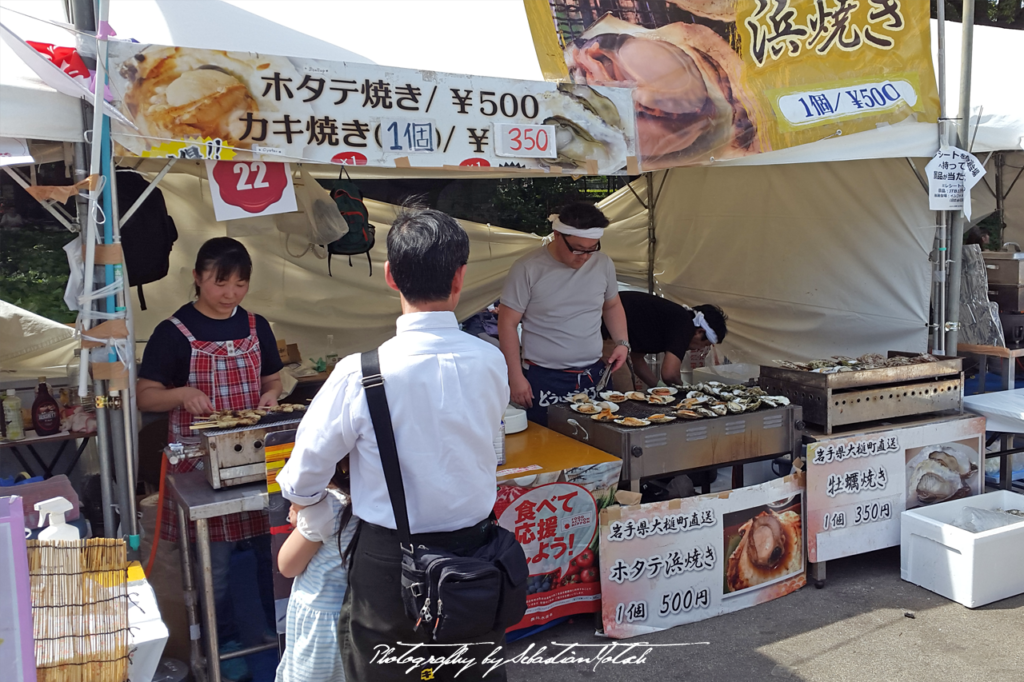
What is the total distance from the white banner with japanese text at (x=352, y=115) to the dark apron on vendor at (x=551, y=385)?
1256 mm

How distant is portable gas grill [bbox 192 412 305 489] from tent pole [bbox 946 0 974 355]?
410 centimetres

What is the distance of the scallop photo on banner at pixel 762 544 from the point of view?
3.74 meters

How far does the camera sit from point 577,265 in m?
4.46

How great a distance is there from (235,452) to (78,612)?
87 cm

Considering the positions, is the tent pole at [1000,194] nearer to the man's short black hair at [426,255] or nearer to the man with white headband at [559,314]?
the man with white headband at [559,314]

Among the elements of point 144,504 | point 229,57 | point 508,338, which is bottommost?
point 144,504

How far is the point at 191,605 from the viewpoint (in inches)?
121

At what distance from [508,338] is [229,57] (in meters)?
2.02

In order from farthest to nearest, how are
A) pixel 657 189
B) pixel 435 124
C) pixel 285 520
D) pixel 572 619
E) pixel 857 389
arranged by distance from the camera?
pixel 657 189, pixel 857 389, pixel 572 619, pixel 435 124, pixel 285 520

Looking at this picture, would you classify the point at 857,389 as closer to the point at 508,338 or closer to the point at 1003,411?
the point at 1003,411

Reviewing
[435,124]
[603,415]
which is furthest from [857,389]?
[435,124]

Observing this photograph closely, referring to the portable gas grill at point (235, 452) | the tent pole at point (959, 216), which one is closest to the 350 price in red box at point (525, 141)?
the portable gas grill at point (235, 452)

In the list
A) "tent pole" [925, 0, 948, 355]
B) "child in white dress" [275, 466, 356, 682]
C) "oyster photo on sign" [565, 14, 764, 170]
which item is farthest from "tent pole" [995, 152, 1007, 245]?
"child in white dress" [275, 466, 356, 682]

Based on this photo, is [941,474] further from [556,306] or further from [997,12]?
[997,12]
